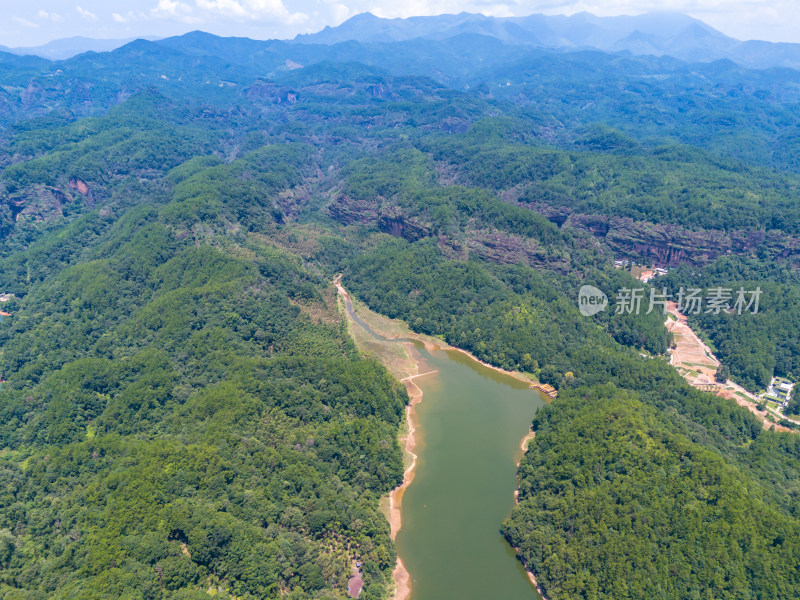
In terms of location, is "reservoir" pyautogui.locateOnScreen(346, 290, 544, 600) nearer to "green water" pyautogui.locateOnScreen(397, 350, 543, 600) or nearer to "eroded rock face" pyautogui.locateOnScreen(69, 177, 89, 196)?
"green water" pyautogui.locateOnScreen(397, 350, 543, 600)

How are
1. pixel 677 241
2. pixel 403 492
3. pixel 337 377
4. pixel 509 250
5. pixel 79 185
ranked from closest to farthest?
pixel 403 492
pixel 337 377
pixel 509 250
pixel 677 241
pixel 79 185

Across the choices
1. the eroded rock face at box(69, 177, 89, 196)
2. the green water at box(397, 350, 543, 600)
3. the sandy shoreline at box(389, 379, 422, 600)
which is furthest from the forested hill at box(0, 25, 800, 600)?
the green water at box(397, 350, 543, 600)

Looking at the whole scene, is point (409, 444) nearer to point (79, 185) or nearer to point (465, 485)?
point (465, 485)

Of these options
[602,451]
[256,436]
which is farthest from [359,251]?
[602,451]

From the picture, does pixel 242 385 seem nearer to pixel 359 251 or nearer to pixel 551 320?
pixel 551 320

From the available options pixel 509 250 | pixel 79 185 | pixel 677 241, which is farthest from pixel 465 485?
pixel 79 185
